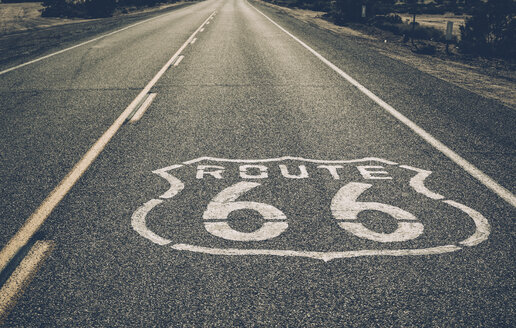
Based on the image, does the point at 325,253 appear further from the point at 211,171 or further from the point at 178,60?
the point at 178,60

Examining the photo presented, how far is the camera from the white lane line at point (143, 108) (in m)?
6.40

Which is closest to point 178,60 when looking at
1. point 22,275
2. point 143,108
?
point 143,108

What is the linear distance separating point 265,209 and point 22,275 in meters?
1.84

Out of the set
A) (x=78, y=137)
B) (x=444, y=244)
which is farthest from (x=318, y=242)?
(x=78, y=137)

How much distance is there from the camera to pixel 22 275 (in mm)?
2801

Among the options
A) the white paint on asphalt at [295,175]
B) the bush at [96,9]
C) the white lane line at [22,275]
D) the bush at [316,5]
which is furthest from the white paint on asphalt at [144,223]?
the bush at [316,5]

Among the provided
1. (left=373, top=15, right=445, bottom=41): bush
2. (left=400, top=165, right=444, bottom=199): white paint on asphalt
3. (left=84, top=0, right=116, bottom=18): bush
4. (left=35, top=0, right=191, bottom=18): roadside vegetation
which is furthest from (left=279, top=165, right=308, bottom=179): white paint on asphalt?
(left=84, top=0, right=116, bottom=18): bush

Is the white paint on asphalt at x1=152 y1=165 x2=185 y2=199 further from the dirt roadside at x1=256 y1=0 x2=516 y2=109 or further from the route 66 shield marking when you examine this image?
the dirt roadside at x1=256 y1=0 x2=516 y2=109

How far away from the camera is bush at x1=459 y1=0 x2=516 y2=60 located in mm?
13141

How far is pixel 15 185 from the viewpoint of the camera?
4.21m

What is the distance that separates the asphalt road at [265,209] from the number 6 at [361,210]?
2 cm

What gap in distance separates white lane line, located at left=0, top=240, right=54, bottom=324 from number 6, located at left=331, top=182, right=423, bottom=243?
2.20 m

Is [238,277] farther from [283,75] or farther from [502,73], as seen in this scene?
[502,73]

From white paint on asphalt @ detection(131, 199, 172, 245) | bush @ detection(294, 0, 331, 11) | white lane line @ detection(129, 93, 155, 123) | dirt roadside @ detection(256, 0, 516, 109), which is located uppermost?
bush @ detection(294, 0, 331, 11)
